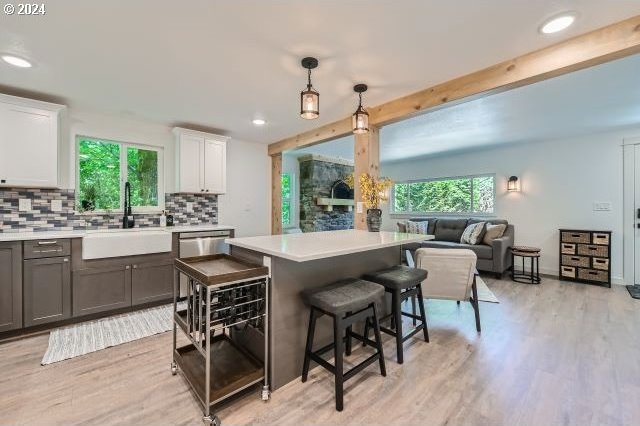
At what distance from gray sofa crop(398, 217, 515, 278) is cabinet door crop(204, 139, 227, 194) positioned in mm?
3484

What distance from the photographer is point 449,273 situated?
2.58 meters

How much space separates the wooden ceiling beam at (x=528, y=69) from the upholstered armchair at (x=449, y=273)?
1406 mm

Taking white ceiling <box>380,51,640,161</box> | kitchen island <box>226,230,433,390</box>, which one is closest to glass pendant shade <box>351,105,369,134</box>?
kitchen island <box>226,230,433,390</box>

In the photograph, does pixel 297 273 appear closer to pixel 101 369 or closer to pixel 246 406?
pixel 246 406

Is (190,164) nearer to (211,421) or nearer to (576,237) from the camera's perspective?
(211,421)

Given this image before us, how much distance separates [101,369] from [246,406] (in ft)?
4.02

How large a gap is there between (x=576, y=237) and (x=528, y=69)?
143 inches

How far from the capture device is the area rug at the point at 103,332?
7.47ft

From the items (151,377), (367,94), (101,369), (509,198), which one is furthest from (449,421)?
(509,198)

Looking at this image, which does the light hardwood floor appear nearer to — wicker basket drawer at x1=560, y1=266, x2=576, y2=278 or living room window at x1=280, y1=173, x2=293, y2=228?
wicker basket drawer at x1=560, y1=266, x2=576, y2=278

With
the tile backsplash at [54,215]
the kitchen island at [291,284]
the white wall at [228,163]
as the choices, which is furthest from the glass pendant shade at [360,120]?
the tile backsplash at [54,215]

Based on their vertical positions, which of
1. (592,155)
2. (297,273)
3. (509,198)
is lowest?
(297,273)

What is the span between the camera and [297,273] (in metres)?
1.90

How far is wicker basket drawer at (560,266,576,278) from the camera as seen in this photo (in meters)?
4.34
